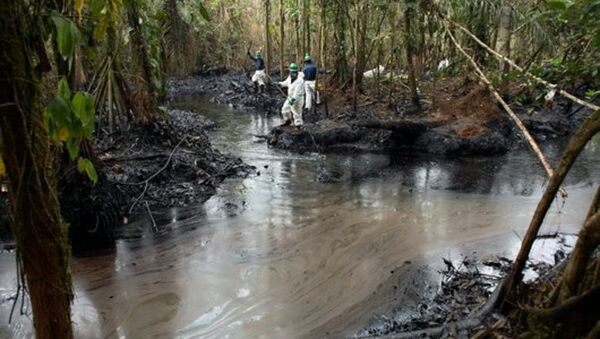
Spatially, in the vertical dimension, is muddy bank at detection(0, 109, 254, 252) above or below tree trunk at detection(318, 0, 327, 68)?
below

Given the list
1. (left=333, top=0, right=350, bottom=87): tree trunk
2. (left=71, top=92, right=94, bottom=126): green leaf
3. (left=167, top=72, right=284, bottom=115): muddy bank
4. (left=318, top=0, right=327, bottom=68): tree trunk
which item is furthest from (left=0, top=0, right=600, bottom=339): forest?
(left=167, top=72, right=284, bottom=115): muddy bank

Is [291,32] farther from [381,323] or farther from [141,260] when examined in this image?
[381,323]

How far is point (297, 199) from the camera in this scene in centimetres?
723

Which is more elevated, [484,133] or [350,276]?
[484,133]

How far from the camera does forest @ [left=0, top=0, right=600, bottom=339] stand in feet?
5.42

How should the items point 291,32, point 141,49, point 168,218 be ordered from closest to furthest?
point 168,218 → point 141,49 → point 291,32

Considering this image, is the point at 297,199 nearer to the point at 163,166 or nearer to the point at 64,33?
the point at 163,166

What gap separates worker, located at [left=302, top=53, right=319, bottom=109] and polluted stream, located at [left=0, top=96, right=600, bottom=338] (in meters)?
3.29

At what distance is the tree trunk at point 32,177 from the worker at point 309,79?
10.1m

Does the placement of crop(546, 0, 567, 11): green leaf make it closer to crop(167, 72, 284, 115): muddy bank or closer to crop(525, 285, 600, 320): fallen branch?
crop(525, 285, 600, 320): fallen branch

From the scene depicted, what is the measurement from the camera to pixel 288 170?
8797 millimetres

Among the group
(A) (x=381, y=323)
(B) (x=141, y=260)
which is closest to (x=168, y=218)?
(B) (x=141, y=260)


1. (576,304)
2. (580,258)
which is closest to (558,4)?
(580,258)

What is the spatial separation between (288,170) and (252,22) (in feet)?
43.0
